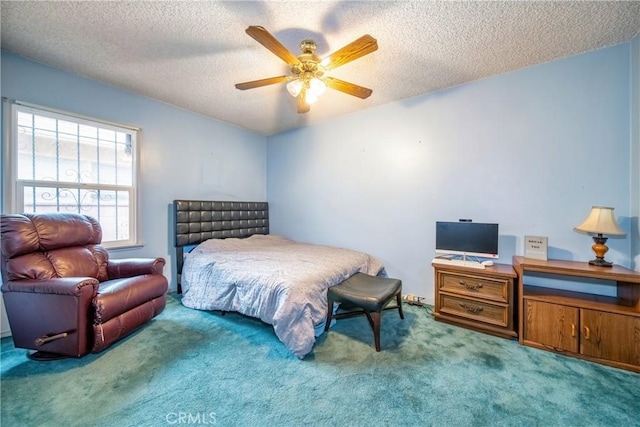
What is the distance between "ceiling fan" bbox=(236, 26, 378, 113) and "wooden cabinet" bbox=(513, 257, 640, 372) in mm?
2231

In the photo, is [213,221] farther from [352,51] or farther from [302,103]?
[352,51]

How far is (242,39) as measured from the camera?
7.06 ft

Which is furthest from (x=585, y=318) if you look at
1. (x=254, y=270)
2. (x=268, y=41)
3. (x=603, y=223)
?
(x=268, y=41)

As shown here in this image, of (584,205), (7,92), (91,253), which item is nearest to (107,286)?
(91,253)

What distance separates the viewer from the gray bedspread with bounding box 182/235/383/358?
6.90ft

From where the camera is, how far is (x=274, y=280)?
2316mm

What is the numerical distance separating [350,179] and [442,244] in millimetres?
1601

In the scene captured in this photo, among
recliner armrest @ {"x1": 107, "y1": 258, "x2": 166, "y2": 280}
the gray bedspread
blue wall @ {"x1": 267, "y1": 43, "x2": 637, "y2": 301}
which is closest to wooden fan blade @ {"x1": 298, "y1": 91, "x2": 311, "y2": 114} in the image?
blue wall @ {"x1": 267, "y1": 43, "x2": 637, "y2": 301}

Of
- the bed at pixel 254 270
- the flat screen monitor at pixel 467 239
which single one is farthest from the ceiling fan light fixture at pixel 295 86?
the flat screen monitor at pixel 467 239

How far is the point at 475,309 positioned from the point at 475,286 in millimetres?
225

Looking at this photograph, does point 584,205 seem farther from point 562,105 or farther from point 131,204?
point 131,204

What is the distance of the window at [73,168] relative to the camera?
8.04 feet

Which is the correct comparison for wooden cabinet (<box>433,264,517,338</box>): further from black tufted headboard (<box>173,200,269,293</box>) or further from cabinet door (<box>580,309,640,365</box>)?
black tufted headboard (<box>173,200,269,293</box>)

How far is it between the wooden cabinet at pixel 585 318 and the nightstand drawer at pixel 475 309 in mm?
146
